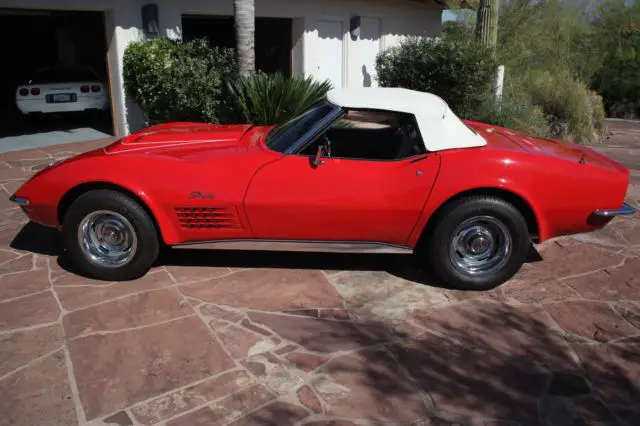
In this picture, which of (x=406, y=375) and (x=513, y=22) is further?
(x=513, y=22)

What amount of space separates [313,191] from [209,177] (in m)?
0.78

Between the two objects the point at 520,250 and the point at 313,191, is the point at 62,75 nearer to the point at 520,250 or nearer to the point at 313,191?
the point at 313,191

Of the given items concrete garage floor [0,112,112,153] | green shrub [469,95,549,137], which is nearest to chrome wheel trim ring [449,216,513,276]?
green shrub [469,95,549,137]

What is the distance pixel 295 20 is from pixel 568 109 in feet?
20.3

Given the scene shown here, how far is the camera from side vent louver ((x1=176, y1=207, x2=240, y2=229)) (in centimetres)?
437

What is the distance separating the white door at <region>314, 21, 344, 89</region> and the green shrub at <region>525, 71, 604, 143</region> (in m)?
4.42

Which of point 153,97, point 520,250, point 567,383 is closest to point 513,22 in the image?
point 153,97

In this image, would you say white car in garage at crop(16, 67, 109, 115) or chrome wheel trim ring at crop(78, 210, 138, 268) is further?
white car in garage at crop(16, 67, 109, 115)

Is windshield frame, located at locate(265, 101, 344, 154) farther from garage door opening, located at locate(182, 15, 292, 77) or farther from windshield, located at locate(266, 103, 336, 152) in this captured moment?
garage door opening, located at locate(182, 15, 292, 77)

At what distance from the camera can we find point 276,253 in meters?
5.24

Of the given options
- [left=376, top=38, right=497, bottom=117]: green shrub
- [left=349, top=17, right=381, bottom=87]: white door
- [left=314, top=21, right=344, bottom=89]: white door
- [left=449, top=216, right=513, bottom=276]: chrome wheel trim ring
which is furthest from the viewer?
[left=349, top=17, right=381, bottom=87]: white door

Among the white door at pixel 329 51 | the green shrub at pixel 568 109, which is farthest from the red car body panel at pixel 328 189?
the white door at pixel 329 51

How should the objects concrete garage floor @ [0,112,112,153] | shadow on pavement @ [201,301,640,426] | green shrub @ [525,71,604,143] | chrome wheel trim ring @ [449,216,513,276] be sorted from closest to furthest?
shadow on pavement @ [201,301,640,426] → chrome wheel trim ring @ [449,216,513,276] → concrete garage floor @ [0,112,112,153] → green shrub @ [525,71,604,143]

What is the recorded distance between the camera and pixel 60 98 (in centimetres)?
Answer: 1138
